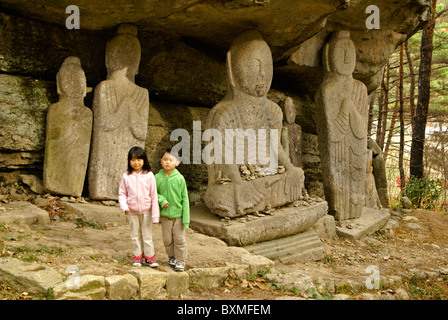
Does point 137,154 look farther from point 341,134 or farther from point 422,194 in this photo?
point 422,194

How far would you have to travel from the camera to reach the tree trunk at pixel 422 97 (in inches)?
351

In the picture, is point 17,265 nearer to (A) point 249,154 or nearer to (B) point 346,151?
(A) point 249,154

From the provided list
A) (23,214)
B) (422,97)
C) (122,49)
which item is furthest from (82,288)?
(422,97)

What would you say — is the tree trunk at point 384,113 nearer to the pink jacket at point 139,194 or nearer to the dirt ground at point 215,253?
the dirt ground at point 215,253

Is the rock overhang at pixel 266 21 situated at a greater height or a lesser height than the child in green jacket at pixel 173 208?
greater

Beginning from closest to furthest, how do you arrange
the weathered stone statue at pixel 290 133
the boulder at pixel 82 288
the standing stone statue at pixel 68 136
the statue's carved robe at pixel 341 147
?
→ the boulder at pixel 82 288, the standing stone statue at pixel 68 136, the statue's carved robe at pixel 341 147, the weathered stone statue at pixel 290 133

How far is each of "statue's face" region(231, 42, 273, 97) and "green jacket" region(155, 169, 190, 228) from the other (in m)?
2.06

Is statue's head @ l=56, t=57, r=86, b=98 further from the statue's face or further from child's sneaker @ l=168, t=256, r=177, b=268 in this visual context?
child's sneaker @ l=168, t=256, r=177, b=268

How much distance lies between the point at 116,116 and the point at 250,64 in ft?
5.42

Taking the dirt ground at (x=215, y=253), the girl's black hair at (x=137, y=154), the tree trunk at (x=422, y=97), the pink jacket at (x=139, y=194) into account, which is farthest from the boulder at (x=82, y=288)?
the tree trunk at (x=422, y=97)

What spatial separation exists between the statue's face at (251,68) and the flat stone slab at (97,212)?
79.3 inches

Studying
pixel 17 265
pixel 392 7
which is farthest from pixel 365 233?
pixel 17 265

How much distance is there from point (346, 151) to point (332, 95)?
0.82 m

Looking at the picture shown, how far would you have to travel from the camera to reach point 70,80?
473 centimetres
